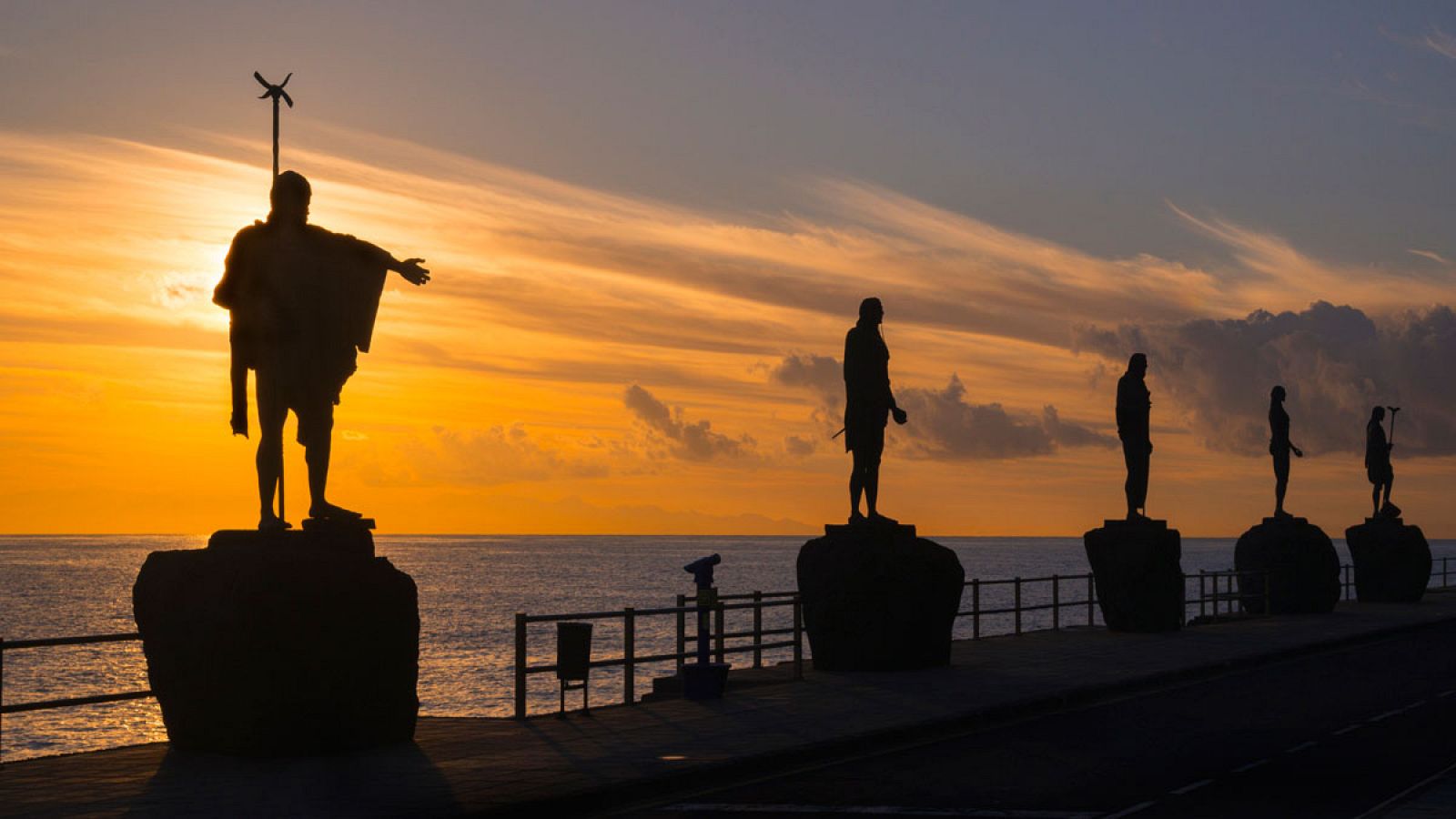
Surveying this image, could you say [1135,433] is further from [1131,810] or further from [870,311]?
[1131,810]

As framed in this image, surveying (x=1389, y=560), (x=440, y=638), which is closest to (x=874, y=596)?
(x=1389, y=560)

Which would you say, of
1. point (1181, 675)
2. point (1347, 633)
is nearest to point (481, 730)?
point (1181, 675)

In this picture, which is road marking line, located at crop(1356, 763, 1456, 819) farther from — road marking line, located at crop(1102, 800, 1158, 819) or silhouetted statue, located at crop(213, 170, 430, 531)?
silhouetted statue, located at crop(213, 170, 430, 531)

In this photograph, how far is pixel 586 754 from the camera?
45.0 ft

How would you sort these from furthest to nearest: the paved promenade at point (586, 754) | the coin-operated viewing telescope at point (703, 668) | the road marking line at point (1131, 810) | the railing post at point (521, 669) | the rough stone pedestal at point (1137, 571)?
the rough stone pedestal at point (1137, 571), the coin-operated viewing telescope at point (703, 668), the railing post at point (521, 669), the paved promenade at point (586, 754), the road marking line at point (1131, 810)

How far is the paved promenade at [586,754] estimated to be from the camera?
11.3 metres

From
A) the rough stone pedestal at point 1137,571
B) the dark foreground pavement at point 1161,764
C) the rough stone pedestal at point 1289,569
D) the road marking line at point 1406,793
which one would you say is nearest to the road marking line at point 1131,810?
the dark foreground pavement at point 1161,764

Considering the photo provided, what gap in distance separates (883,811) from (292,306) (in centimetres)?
620

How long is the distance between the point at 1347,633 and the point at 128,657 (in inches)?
2217

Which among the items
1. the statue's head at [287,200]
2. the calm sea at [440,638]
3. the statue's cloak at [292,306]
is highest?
the statue's head at [287,200]

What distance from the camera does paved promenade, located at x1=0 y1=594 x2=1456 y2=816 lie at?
1127cm

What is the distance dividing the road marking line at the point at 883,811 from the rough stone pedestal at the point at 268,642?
322 centimetres

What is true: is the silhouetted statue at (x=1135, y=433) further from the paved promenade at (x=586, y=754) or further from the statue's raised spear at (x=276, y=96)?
the statue's raised spear at (x=276, y=96)

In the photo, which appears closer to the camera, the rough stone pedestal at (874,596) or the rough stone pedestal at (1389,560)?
the rough stone pedestal at (874,596)
